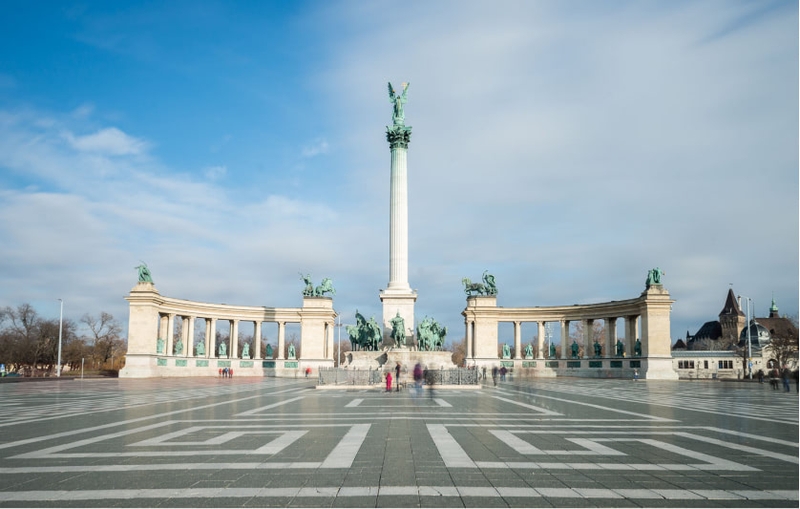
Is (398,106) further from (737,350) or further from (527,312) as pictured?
(737,350)

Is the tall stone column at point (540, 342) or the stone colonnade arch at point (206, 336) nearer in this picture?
the stone colonnade arch at point (206, 336)

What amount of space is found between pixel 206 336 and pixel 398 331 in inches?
1588

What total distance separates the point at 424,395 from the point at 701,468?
22964mm

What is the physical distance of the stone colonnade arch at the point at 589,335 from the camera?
71.9 m

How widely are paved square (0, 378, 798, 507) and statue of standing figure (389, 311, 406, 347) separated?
33.0 m

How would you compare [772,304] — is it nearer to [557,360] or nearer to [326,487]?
[557,360]

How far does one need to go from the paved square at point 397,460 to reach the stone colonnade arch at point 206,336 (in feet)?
181

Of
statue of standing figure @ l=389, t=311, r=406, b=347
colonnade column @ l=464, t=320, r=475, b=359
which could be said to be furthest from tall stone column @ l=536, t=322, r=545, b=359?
statue of standing figure @ l=389, t=311, r=406, b=347

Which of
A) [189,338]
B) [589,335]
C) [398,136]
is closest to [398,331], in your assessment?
[398,136]

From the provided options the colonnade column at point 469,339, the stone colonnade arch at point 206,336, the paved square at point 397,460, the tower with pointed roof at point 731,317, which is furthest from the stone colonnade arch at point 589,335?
the tower with pointed roof at point 731,317

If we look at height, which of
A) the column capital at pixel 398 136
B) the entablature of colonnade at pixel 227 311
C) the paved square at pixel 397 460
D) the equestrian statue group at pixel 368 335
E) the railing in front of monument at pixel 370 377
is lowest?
the railing in front of monument at pixel 370 377

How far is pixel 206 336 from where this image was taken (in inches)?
3391

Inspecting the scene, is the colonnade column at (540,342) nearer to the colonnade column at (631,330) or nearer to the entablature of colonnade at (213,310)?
the colonnade column at (631,330)

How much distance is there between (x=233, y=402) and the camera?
1166 inches
